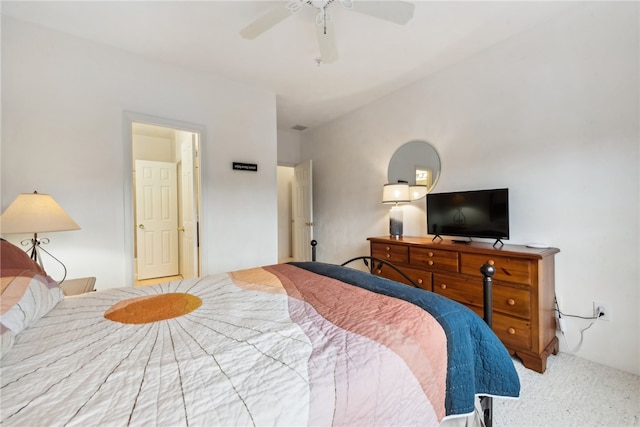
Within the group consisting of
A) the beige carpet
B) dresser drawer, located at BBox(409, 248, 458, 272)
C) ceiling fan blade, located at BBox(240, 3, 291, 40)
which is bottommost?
the beige carpet

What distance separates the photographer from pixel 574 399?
1646 mm

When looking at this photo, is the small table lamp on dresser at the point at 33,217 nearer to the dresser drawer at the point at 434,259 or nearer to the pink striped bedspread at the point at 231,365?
the pink striped bedspread at the point at 231,365

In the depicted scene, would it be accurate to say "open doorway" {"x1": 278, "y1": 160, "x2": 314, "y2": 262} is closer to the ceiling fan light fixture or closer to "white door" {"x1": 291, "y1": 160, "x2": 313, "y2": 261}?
"white door" {"x1": 291, "y1": 160, "x2": 313, "y2": 261}

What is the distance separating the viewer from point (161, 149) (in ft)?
16.2

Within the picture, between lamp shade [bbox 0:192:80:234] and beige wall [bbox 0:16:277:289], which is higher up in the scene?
beige wall [bbox 0:16:277:289]

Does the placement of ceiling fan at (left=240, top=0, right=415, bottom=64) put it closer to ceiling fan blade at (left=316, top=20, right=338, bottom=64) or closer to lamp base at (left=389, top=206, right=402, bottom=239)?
ceiling fan blade at (left=316, top=20, right=338, bottom=64)

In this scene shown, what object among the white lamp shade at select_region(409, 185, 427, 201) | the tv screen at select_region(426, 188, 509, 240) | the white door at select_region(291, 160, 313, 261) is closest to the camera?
the tv screen at select_region(426, 188, 509, 240)

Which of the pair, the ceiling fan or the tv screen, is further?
the tv screen

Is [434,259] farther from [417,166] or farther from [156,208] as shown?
[156,208]

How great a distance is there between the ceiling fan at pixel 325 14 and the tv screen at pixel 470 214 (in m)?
1.57

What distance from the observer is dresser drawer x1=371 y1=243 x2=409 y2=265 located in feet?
9.04

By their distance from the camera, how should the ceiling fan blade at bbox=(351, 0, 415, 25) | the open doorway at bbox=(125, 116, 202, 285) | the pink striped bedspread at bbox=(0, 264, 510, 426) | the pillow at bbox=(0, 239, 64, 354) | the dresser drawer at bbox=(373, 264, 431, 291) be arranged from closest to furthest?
the pink striped bedspread at bbox=(0, 264, 510, 426), the pillow at bbox=(0, 239, 64, 354), the ceiling fan blade at bbox=(351, 0, 415, 25), the dresser drawer at bbox=(373, 264, 431, 291), the open doorway at bbox=(125, 116, 202, 285)

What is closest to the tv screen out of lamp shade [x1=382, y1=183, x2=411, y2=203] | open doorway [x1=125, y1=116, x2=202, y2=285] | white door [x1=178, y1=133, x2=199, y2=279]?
lamp shade [x1=382, y1=183, x2=411, y2=203]

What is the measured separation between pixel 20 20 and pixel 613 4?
14.8 feet
